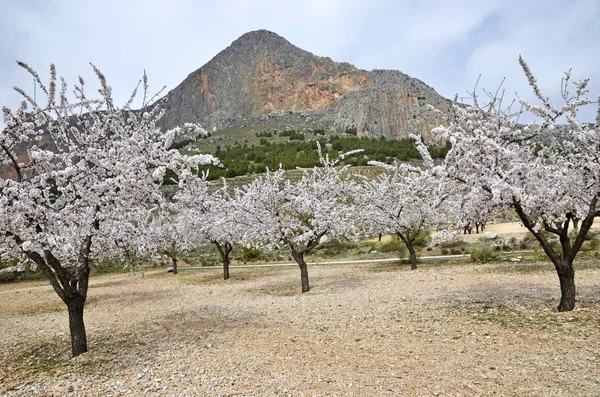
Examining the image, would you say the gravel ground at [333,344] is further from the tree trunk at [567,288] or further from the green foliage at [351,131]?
the green foliage at [351,131]

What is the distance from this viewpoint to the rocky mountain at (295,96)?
130m

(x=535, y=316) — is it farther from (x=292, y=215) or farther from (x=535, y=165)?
(x=292, y=215)

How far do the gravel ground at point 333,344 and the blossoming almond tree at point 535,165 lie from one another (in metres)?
2.42

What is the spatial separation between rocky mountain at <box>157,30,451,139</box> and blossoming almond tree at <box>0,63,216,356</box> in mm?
115297

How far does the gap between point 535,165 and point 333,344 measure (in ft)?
21.0

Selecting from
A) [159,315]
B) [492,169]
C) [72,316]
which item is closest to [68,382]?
[72,316]

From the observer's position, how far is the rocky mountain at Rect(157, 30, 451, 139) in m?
130

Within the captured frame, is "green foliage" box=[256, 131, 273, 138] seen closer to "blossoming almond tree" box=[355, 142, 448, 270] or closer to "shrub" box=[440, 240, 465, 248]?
"shrub" box=[440, 240, 465, 248]

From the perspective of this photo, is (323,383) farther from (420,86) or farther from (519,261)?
(420,86)

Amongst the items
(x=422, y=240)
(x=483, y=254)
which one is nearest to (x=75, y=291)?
(x=483, y=254)

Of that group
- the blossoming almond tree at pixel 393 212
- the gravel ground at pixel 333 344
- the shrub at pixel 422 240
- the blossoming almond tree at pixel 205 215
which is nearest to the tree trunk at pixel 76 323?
the gravel ground at pixel 333 344

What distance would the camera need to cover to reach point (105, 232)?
7957 millimetres

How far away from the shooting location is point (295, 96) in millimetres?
174750

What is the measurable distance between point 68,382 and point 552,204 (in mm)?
10863
